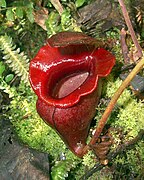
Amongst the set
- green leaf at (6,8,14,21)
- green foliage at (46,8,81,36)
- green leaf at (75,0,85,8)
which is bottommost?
green foliage at (46,8,81,36)

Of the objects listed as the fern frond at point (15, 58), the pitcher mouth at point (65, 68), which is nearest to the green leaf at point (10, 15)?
the fern frond at point (15, 58)

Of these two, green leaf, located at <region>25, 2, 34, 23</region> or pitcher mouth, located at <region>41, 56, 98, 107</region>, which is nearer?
pitcher mouth, located at <region>41, 56, 98, 107</region>

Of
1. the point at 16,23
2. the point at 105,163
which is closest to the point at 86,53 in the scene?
the point at 105,163

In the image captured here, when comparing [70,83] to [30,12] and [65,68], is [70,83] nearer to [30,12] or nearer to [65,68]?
[65,68]

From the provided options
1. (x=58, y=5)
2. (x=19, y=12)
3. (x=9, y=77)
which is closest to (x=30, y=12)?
(x=19, y=12)

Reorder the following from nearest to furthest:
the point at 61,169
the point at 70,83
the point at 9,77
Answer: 1. the point at 61,169
2. the point at 70,83
3. the point at 9,77

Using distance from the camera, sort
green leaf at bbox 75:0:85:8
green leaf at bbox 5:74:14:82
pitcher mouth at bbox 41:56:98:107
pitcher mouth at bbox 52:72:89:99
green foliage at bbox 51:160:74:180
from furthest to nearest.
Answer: green leaf at bbox 75:0:85:8, green leaf at bbox 5:74:14:82, pitcher mouth at bbox 52:72:89:99, green foliage at bbox 51:160:74:180, pitcher mouth at bbox 41:56:98:107

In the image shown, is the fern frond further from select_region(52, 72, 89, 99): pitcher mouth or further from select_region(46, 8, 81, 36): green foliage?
select_region(52, 72, 89, 99): pitcher mouth

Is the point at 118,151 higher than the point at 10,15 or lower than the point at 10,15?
lower

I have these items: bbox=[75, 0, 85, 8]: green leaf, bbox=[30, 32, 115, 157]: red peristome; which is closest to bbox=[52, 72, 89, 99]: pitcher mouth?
bbox=[30, 32, 115, 157]: red peristome

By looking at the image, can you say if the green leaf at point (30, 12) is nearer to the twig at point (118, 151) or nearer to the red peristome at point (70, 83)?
the red peristome at point (70, 83)
